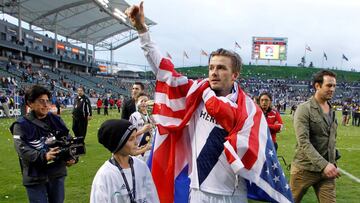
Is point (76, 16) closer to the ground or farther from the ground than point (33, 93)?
farther from the ground

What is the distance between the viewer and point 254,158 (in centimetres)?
300

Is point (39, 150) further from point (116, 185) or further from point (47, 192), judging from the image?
point (116, 185)

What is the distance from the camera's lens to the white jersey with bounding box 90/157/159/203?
286 cm

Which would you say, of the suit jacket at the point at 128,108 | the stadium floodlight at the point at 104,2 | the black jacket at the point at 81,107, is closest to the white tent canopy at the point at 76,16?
the stadium floodlight at the point at 104,2

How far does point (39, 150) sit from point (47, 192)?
1.81 feet

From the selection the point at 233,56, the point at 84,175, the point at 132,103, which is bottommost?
the point at 84,175

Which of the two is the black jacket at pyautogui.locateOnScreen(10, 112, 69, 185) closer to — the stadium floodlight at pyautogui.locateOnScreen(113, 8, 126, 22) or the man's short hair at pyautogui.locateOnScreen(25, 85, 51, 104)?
the man's short hair at pyautogui.locateOnScreen(25, 85, 51, 104)

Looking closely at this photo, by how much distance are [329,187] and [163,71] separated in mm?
2772

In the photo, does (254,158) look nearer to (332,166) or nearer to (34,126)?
(332,166)

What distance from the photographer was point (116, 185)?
292 cm

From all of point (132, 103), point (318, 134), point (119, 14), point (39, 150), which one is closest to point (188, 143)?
point (39, 150)

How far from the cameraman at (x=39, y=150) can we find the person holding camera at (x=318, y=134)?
2.69 m

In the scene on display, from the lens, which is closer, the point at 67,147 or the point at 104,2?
the point at 67,147

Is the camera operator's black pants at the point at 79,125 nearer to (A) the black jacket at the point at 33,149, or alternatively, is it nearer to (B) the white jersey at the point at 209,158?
(A) the black jacket at the point at 33,149
